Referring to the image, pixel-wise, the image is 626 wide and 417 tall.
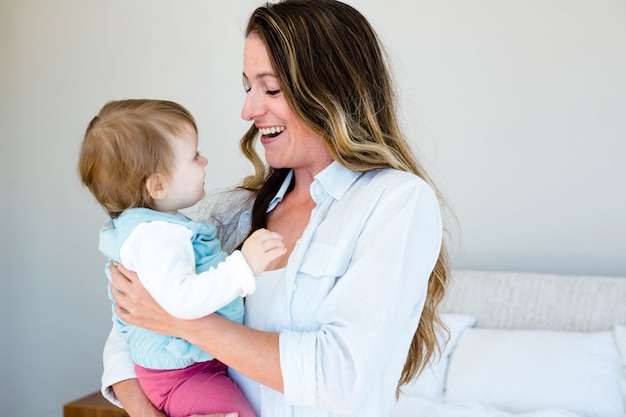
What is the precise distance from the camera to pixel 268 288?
154 cm

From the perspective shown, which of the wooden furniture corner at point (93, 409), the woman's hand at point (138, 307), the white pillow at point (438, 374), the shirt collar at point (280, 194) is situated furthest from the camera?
the wooden furniture corner at point (93, 409)

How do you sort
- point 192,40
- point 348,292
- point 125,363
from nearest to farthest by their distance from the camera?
point 348,292 → point 125,363 → point 192,40

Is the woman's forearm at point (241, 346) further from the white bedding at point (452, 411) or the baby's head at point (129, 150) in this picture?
the white bedding at point (452, 411)

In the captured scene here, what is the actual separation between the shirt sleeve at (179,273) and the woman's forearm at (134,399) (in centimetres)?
29

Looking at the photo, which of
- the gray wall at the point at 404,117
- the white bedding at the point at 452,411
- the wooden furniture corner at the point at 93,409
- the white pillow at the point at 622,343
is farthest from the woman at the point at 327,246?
the gray wall at the point at 404,117

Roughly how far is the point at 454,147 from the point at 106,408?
173cm

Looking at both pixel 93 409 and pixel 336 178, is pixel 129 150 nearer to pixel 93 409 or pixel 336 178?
pixel 336 178

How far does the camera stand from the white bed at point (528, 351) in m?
2.79

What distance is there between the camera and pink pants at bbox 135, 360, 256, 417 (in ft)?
4.79

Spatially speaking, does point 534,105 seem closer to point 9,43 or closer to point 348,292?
point 348,292

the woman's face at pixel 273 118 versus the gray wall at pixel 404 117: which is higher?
the woman's face at pixel 273 118

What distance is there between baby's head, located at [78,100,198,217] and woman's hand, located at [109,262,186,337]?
0.13 m

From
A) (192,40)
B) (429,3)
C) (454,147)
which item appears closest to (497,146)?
(454,147)

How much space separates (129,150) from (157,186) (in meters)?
0.09
